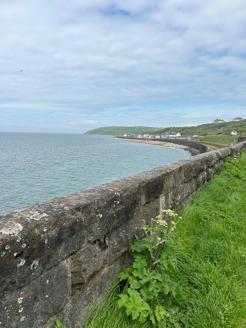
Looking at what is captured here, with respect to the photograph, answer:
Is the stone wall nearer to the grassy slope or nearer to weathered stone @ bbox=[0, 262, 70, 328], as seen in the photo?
weathered stone @ bbox=[0, 262, 70, 328]

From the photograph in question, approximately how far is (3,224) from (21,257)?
228 millimetres

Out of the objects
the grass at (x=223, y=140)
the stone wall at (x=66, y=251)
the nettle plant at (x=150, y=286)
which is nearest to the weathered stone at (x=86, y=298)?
the stone wall at (x=66, y=251)

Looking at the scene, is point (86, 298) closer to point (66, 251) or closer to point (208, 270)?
point (66, 251)

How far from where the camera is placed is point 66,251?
256 cm

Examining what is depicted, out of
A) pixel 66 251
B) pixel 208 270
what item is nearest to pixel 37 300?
pixel 66 251

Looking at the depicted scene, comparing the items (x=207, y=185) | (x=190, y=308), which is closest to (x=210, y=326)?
(x=190, y=308)

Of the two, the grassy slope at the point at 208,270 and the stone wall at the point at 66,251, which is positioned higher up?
the stone wall at the point at 66,251

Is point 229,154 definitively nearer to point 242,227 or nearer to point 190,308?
point 242,227

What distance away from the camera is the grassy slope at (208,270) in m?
3.21

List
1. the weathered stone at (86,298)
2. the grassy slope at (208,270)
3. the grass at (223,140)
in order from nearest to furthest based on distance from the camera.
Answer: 1. the weathered stone at (86,298)
2. the grassy slope at (208,270)
3. the grass at (223,140)

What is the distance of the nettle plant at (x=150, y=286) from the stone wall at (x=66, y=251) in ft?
0.54

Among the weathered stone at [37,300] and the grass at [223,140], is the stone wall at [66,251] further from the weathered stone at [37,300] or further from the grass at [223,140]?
the grass at [223,140]

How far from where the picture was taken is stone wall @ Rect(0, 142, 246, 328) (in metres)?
2.09

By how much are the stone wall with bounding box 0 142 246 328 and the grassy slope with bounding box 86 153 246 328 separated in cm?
31
